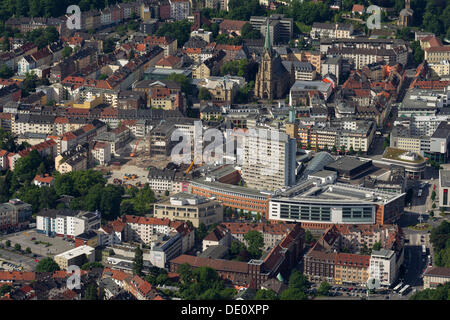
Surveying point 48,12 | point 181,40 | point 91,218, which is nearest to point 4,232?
point 91,218

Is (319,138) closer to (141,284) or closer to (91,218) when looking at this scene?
(91,218)

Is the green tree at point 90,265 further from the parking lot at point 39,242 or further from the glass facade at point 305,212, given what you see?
the glass facade at point 305,212

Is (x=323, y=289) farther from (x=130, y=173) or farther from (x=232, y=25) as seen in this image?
(x=232, y=25)

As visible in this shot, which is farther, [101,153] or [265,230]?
[101,153]

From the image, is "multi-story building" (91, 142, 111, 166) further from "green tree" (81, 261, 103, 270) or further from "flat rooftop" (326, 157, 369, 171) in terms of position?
"green tree" (81, 261, 103, 270)

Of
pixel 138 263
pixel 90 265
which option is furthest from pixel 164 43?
pixel 138 263
